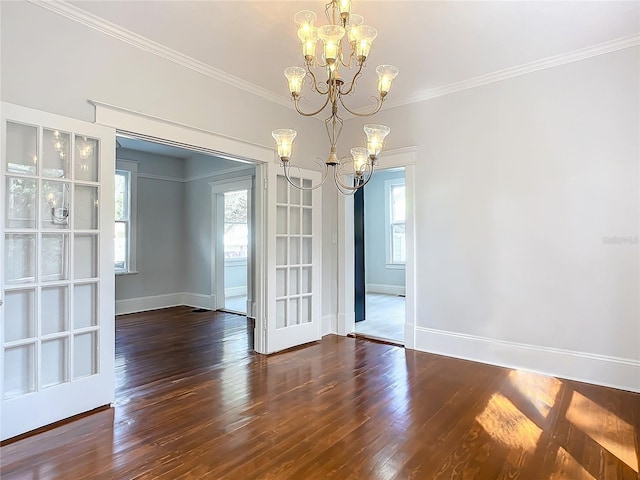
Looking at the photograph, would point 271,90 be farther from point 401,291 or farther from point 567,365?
point 401,291


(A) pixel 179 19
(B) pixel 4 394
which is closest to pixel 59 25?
(A) pixel 179 19

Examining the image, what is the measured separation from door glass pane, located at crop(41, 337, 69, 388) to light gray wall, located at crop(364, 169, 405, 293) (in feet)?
22.4

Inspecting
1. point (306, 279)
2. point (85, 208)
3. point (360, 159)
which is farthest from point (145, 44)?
point (306, 279)

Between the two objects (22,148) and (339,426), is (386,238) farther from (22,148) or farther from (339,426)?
(22,148)

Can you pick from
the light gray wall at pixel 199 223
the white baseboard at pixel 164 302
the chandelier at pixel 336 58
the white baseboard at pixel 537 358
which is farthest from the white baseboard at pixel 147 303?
the chandelier at pixel 336 58

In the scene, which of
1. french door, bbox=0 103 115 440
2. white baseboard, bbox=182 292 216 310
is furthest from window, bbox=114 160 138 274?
french door, bbox=0 103 115 440

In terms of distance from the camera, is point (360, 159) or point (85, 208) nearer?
point (360, 159)

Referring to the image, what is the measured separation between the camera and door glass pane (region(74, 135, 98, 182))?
266 cm

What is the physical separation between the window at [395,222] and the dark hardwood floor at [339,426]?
5.05m

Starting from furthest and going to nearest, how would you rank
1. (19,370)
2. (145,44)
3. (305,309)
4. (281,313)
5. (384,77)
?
(305,309) < (281,313) < (145,44) < (19,370) < (384,77)

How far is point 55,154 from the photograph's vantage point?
255 centimetres

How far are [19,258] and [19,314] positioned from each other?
36cm

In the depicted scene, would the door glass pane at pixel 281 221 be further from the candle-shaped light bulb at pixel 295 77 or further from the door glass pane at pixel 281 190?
the candle-shaped light bulb at pixel 295 77

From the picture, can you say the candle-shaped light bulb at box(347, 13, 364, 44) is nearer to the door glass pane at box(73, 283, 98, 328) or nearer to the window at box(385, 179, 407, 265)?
the door glass pane at box(73, 283, 98, 328)
